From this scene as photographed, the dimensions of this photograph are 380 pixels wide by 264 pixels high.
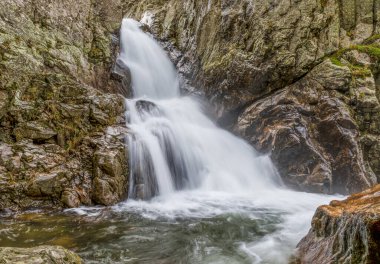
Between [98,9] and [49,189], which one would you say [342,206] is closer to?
[49,189]

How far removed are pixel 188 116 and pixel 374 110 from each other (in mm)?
8129

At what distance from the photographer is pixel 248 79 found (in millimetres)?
13430

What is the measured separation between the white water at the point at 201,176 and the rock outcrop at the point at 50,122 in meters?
0.97

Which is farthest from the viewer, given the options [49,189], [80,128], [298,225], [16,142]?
[80,128]

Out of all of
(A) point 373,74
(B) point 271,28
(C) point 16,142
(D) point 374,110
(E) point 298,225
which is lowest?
(E) point 298,225

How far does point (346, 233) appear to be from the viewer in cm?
402

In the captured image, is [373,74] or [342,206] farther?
[373,74]

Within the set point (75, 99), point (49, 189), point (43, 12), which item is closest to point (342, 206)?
point (49, 189)

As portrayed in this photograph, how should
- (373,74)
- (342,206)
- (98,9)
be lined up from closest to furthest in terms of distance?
(342,206) < (373,74) < (98,9)

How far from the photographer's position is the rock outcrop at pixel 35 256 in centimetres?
328

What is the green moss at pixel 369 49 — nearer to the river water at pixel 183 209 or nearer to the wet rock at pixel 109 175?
the river water at pixel 183 209

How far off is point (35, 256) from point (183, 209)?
6.00 metres

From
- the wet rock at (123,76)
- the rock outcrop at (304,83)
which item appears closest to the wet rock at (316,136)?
the rock outcrop at (304,83)

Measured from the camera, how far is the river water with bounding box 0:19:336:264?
20.4 ft
